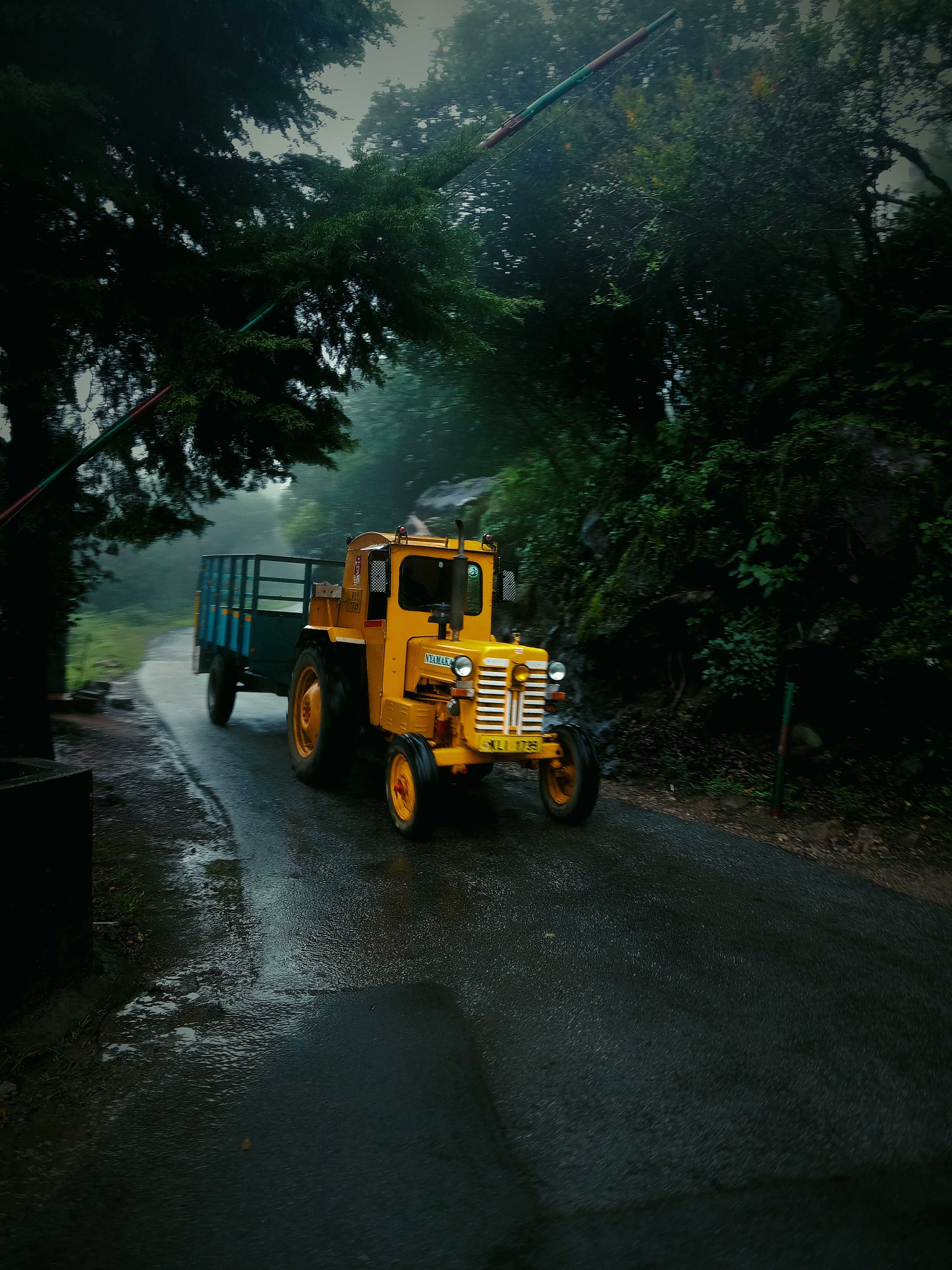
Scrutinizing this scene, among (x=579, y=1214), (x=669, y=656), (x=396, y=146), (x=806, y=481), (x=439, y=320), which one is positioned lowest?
(x=579, y=1214)

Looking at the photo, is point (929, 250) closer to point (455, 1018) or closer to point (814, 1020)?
point (814, 1020)

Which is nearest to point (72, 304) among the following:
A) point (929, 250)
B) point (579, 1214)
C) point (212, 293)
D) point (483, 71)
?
point (212, 293)

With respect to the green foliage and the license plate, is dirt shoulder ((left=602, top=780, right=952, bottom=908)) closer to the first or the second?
the green foliage

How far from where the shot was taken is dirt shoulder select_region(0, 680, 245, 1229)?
111 inches

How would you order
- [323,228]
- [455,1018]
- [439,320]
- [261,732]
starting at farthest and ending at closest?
[261,732] < [439,320] < [323,228] < [455,1018]

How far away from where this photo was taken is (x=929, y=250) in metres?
8.87

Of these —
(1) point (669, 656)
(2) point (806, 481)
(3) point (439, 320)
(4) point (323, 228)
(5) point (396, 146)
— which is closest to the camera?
(4) point (323, 228)

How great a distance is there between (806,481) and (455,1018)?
22.6ft

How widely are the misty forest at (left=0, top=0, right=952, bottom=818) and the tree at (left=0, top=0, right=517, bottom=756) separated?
27 millimetres

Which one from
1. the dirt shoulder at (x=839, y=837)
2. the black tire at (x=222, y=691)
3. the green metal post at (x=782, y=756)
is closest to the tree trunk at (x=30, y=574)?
the black tire at (x=222, y=691)

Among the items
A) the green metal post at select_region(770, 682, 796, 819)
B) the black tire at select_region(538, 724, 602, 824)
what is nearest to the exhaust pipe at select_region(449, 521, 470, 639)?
the black tire at select_region(538, 724, 602, 824)

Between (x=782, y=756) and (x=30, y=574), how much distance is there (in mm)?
6453

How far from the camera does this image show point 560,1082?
321 centimetres

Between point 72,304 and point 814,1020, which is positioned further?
point 72,304
